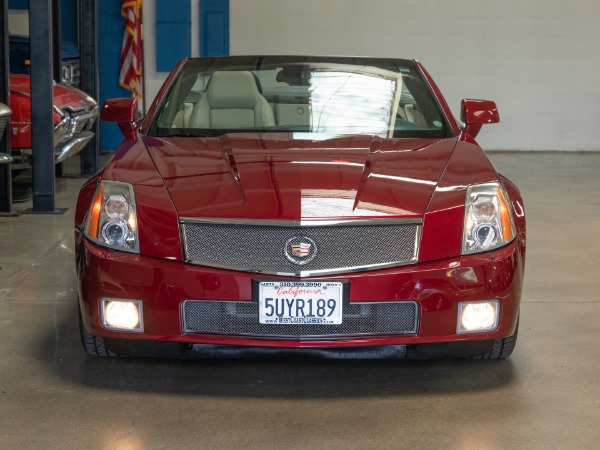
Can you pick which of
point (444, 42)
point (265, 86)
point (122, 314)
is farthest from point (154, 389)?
point (444, 42)

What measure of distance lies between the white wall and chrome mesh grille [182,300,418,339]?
32.1 feet

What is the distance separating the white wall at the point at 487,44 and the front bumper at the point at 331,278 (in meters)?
9.70

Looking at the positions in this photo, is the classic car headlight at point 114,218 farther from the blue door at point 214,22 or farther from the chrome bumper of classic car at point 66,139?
the blue door at point 214,22

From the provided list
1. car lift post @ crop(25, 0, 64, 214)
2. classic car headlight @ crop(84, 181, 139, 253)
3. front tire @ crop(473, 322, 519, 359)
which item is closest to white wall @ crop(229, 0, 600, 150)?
car lift post @ crop(25, 0, 64, 214)

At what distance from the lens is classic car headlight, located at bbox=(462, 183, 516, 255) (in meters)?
3.54

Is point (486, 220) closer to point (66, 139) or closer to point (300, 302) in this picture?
point (300, 302)

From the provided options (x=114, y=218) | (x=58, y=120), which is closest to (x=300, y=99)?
(x=114, y=218)

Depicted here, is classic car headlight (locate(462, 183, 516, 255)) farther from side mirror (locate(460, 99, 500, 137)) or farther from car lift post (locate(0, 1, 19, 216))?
car lift post (locate(0, 1, 19, 216))

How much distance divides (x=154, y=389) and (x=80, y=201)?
0.79 metres

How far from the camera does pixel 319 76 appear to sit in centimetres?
474

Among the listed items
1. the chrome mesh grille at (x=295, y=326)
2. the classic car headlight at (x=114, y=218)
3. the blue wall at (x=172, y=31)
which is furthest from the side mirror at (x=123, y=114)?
the blue wall at (x=172, y=31)

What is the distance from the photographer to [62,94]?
869 cm

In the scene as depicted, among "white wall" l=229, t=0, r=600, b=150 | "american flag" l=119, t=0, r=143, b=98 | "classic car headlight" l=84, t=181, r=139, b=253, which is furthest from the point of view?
"white wall" l=229, t=0, r=600, b=150

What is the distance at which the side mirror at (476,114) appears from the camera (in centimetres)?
462
